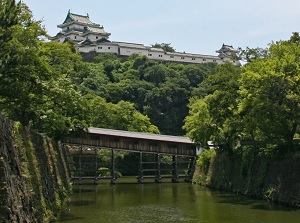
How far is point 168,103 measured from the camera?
6781 centimetres

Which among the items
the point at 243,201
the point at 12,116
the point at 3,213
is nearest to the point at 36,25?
the point at 12,116

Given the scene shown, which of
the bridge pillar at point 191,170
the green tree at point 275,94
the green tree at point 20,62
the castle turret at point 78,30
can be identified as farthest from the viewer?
the castle turret at point 78,30

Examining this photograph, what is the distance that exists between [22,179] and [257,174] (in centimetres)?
1621

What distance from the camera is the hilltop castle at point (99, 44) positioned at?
85.6m

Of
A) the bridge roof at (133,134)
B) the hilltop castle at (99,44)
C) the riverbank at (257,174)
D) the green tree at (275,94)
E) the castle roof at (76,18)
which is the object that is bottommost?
the riverbank at (257,174)

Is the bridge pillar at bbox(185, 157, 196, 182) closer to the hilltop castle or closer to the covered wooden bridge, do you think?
the covered wooden bridge

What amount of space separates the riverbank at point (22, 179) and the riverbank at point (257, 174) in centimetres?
1172

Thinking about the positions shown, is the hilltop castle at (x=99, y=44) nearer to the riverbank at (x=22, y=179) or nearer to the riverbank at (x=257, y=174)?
the riverbank at (x=257, y=174)

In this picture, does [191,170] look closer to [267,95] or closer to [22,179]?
[267,95]

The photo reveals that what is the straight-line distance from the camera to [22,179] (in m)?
12.7

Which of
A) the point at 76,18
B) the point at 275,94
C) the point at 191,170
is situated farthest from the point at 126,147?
the point at 76,18

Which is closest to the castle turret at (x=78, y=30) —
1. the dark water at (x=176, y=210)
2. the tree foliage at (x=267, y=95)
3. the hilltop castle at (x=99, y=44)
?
the hilltop castle at (x=99, y=44)

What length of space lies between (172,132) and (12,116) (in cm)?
4467

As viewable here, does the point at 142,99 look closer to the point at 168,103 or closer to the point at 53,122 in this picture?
the point at 168,103
